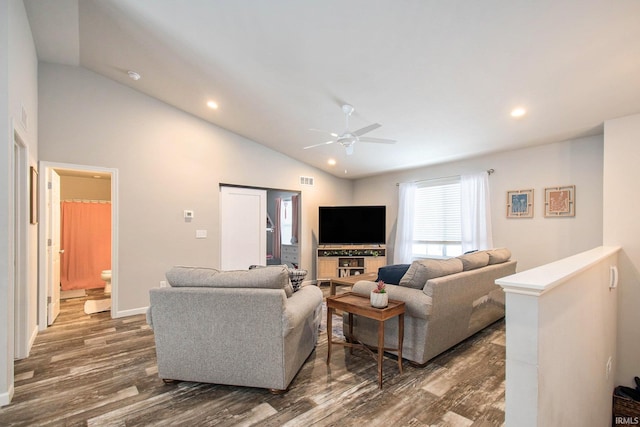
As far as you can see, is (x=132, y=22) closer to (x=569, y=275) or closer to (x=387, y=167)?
(x=569, y=275)

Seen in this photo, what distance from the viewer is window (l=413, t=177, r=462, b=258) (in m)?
5.42

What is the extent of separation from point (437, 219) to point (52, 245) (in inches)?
238

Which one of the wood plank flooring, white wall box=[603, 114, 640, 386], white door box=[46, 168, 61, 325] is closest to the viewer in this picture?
the wood plank flooring

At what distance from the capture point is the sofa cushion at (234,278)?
224cm

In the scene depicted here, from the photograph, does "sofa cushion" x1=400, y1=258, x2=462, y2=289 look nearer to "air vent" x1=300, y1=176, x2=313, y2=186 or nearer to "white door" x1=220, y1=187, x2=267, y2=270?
"white door" x1=220, y1=187, x2=267, y2=270

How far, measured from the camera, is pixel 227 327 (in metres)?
2.23

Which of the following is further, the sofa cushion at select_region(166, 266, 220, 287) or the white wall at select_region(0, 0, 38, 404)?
the sofa cushion at select_region(166, 266, 220, 287)

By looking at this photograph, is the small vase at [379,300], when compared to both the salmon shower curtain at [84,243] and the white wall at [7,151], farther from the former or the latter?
the salmon shower curtain at [84,243]

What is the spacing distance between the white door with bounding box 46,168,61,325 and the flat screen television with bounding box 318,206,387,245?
423cm

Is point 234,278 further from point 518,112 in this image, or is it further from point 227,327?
point 518,112

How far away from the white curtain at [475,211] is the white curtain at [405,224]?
1027 millimetres

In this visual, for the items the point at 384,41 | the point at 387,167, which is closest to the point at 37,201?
the point at 384,41

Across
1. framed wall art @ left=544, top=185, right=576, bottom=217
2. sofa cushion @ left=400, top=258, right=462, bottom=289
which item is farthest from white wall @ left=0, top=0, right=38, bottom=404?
framed wall art @ left=544, top=185, right=576, bottom=217

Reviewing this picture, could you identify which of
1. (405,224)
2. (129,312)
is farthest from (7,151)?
(405,224)
